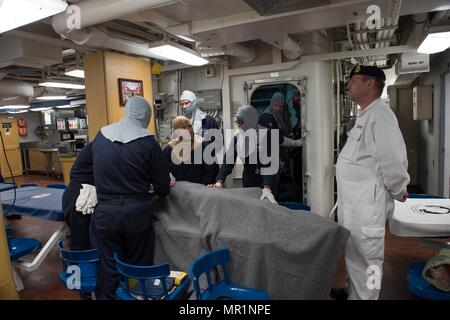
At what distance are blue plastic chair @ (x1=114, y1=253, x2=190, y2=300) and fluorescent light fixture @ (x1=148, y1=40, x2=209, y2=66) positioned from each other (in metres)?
2.34

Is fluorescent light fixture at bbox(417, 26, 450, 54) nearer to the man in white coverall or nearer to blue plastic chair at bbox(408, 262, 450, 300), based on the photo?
the man in white coverall

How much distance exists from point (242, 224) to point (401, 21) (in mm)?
3946

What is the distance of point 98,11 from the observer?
2.36 meters

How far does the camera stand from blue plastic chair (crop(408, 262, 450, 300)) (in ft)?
8.09

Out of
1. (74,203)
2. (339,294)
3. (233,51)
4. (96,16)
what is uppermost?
(233,51)

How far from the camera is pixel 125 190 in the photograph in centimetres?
212

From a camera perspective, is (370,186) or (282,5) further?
(282,5)

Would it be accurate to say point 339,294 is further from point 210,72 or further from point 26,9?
point 210,72

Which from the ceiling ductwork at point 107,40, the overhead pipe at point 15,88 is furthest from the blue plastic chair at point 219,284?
the overhead pipe at point 15,88

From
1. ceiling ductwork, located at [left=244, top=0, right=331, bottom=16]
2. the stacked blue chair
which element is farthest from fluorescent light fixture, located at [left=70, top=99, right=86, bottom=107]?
the stacked blue chair

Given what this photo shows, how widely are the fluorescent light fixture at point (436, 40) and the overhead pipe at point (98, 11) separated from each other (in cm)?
246

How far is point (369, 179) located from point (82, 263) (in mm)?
2143

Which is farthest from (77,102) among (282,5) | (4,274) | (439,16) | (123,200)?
(439,16)
